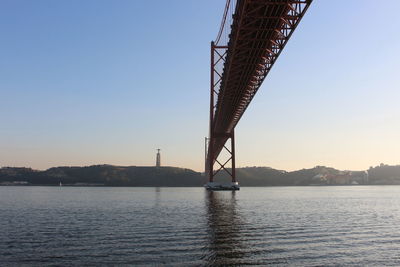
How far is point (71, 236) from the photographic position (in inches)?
680

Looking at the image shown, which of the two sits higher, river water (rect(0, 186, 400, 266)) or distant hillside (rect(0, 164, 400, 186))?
distant hillside (rect(0, 164, 400, 186))

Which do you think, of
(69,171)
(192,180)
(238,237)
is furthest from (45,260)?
(69,171)

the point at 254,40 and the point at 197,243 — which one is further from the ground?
the point at 254,40

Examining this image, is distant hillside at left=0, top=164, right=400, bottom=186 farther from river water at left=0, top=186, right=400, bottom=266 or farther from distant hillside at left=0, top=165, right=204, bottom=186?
river water at left=0, top=186, right=400, bottom=266

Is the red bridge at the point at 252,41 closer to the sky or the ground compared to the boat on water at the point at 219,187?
closer to the sky

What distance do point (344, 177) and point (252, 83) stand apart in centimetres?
18050

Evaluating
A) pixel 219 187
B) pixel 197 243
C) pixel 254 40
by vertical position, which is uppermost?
pixel 254 40

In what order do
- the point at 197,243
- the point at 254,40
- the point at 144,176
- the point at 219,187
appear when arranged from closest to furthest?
the point at 197,243 → the point at 254,40 → the point at 219,187 → the point at 144,176

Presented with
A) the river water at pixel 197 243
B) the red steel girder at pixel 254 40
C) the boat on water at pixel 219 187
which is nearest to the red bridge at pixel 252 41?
the red steel girder at pixel 254 40

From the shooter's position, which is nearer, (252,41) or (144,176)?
(252,41)

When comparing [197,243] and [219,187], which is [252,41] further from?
[219,187]

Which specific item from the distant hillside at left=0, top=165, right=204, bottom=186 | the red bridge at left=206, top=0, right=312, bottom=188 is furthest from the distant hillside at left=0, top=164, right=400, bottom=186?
the red bridge at left=206, top=0, right=312, bottom=188

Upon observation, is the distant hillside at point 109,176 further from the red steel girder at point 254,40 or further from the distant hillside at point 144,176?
the red steel girder at point 254,40

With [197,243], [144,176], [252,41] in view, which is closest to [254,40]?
[252,41]
